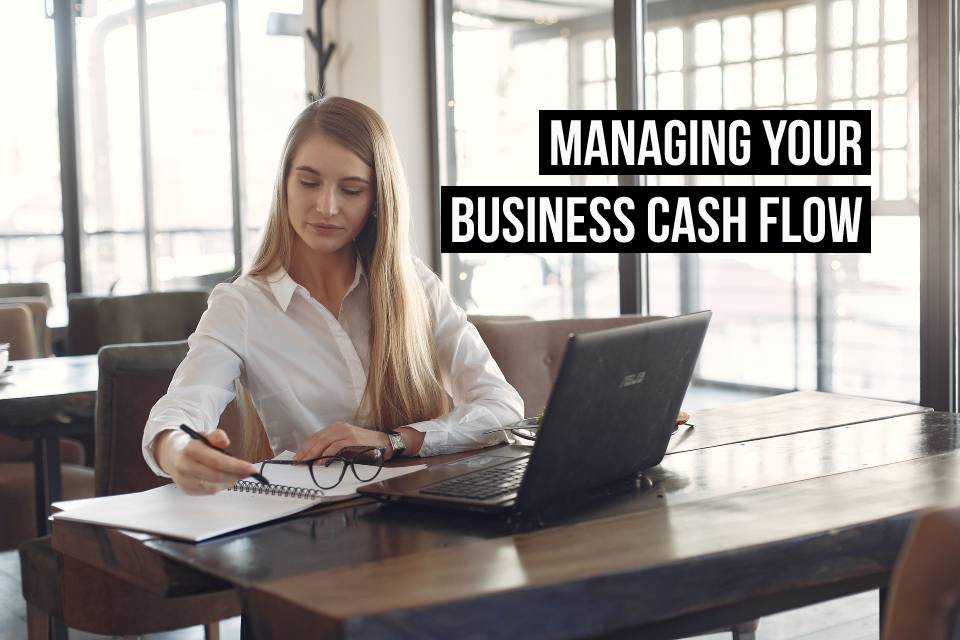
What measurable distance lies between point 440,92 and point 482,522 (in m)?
3.83

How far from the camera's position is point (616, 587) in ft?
3.37

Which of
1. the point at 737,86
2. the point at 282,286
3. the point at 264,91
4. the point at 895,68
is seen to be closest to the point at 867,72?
the point at 895,68

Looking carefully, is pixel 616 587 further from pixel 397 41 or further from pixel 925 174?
pixel 397 41

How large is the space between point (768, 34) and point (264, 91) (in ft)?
10.4

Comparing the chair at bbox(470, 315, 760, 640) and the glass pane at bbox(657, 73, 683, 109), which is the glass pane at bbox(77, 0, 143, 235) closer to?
the glass pane at bbox(657, 73, 683, 109)

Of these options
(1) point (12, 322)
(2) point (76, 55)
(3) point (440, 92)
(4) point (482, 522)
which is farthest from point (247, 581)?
(2) point (76, 55)

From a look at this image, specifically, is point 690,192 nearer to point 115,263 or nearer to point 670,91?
point 670,91

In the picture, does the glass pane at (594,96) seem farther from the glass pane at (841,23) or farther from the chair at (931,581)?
the chair at (931,581)

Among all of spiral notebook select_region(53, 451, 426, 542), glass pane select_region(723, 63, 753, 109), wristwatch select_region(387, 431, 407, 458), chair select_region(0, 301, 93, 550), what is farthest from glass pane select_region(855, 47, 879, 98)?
chair select_region(0, 301, 93, 550)

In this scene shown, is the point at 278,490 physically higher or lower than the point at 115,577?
higher

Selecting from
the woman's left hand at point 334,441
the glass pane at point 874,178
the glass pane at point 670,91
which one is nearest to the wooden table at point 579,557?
the woman's left hand at point 334,441

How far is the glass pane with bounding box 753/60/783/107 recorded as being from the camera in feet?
10.9

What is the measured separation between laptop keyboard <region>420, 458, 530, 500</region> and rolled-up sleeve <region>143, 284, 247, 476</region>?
40cm

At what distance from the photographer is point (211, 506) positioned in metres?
1.33
